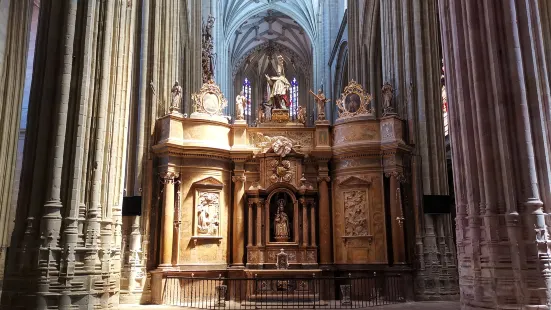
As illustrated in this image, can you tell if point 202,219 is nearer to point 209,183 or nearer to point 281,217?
point 209,183

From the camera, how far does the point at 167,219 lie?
16.2m

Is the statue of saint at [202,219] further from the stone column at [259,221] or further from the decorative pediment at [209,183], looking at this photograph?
the stone column at [259,221]

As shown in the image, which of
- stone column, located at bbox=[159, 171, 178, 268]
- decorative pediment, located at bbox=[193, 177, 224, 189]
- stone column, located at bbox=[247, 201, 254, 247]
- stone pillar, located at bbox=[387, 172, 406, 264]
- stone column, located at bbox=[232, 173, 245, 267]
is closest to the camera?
stone column, located at bbox=[159, 171, 178, 268]

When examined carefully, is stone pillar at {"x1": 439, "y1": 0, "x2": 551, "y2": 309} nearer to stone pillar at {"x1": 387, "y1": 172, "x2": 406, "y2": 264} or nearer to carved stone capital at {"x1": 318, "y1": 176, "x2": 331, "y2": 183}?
stone pillar at {"x1": 387, "y1": 172, "x2": 406, "y2": 264}

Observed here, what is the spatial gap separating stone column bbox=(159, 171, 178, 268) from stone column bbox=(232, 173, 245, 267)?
211 centimetres

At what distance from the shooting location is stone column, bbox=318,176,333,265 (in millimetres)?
17141

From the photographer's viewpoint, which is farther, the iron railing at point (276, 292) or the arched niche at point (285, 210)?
the arched niche at point (285, 210)

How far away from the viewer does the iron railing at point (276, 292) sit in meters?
15.0

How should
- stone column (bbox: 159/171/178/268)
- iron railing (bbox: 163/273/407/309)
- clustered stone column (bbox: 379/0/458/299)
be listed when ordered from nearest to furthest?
iron railing (bbox: 163/273/407/309)
clustered stone column (bbox: 379/0/458/299)
stone column (bbox: 159/171/178/268)

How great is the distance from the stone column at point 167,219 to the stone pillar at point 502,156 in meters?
8.69

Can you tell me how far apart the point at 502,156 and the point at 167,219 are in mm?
10040

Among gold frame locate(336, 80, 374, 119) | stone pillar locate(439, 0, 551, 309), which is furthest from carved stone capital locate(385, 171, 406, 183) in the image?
stone pillar locate(439, 0, 551, 309)

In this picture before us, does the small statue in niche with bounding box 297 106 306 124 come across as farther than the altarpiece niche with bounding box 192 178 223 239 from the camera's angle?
Yes

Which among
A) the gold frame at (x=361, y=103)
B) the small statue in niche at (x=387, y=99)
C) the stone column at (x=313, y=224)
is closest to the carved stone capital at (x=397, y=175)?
the small statue in niche at (x=387, y=99)
